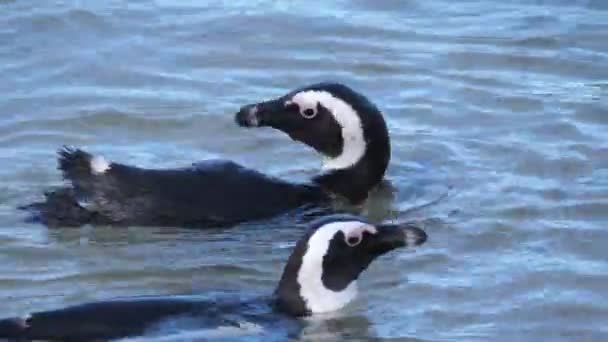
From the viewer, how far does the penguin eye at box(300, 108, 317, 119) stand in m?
12.1

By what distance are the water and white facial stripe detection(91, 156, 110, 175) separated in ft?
1.11

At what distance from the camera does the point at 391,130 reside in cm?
1332

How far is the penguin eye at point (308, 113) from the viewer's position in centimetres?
1211

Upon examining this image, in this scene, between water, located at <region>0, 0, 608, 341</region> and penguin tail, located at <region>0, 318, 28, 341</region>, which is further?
water, located at <region>0, 0, 608, 341</region>

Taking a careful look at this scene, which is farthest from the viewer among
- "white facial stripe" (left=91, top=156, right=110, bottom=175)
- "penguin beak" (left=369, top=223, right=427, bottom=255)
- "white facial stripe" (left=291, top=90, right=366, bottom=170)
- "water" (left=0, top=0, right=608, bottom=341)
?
"white facial stripe" (left=291, top=90, right=366, bottom=170)

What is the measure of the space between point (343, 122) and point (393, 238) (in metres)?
2.00

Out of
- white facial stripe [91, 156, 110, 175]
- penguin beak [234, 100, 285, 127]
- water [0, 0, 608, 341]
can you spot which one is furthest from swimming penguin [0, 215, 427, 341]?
penguin beak [234, 100, 285, 127]

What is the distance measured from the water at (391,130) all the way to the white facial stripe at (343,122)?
31cm

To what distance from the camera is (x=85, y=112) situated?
13578 mm

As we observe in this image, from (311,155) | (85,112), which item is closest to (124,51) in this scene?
(85,112)

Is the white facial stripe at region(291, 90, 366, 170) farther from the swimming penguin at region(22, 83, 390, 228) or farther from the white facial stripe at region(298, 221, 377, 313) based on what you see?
the white facial stripe at region(298, 221, 377, 313)

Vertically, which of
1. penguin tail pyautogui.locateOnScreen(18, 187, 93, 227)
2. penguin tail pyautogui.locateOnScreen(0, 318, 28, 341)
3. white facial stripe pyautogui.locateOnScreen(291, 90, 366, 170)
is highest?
white facial stripe pyautogui.locateOnScreen(291, 90, 366, 170)

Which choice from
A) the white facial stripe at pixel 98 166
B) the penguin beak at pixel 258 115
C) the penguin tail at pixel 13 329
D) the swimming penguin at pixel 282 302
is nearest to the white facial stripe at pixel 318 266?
the swimming penguin at pixel 282 302

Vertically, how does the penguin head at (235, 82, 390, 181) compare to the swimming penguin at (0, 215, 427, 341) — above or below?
above
